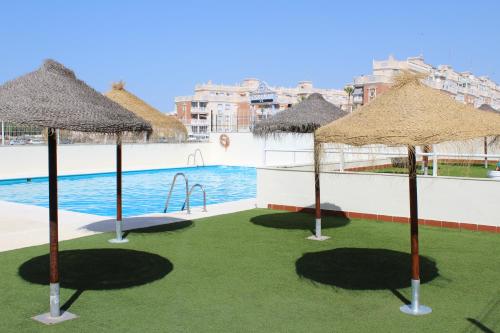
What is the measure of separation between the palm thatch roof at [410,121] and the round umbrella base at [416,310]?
192cm

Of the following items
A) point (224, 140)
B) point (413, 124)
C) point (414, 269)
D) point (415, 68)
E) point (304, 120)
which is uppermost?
point (415, 68)

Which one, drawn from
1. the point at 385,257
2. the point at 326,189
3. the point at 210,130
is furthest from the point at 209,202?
the point at 210,130

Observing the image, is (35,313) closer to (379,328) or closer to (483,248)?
(379,328)

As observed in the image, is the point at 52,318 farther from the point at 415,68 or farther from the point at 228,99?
the point at 228,99

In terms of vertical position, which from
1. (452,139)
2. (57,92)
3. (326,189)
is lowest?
(326,189)

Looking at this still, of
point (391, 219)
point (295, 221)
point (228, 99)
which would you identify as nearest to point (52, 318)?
point (295, 221)

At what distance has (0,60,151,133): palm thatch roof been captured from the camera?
5.76 metres

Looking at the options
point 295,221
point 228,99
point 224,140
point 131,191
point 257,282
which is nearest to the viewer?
point 257,282

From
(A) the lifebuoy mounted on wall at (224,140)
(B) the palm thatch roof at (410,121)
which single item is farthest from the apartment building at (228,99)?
(B) the palm thatch roof at (410,121)

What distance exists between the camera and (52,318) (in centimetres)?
600

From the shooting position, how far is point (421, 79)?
23.4 ft

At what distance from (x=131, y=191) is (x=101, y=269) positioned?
14393mm

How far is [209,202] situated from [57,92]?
43.9 ft

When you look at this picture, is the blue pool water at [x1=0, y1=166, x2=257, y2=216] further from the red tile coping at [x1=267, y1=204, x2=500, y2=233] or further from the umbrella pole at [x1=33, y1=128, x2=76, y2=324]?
the umbrella pole at [x1=33, y1=128, x2=76, y2=324]
